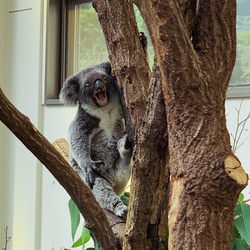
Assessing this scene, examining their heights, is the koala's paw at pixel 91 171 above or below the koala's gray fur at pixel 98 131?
below

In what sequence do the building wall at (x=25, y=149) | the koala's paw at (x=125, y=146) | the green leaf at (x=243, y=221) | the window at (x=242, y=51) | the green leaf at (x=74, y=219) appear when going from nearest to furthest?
the green leaf at (x=243, y=221), the koala's paw at (x=125, y=146), the green leaf at (x=74, y=219), the window at (x=242, y=51), the building wall at (x=25, y=149)

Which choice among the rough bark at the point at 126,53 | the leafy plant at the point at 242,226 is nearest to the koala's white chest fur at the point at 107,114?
the rough bark at the point at 126,53

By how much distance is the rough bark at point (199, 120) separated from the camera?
0.89m

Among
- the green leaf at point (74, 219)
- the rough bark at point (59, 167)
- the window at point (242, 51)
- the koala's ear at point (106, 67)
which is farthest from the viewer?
the window at point (242, 51)

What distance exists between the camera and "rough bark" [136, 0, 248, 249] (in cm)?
89

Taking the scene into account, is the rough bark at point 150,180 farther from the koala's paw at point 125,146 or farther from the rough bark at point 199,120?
the koala's paw at point 125,146

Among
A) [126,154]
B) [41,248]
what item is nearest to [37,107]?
[41,248]

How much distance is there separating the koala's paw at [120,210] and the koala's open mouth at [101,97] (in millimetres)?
426

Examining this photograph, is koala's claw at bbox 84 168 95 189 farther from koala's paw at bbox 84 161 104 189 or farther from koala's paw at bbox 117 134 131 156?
koala's paw at bbox 117 134 131 156

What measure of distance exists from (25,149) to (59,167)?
8.64ft

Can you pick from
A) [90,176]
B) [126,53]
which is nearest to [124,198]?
[90,176]

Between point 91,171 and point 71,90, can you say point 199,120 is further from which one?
point 71,90

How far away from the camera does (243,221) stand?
1573 millimetres

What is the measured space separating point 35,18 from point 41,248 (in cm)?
173
